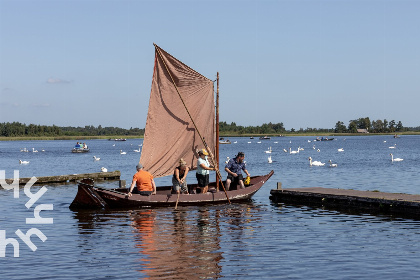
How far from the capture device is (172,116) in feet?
98.4

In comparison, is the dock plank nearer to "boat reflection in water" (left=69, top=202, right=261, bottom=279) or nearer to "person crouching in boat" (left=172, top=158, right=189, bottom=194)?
"boat reflection in water" (left=69, top=202, right=261, bottom=279)

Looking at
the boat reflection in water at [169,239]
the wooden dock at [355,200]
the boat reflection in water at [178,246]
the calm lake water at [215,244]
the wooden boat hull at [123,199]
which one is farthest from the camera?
the wooden boat hull at [123,199]

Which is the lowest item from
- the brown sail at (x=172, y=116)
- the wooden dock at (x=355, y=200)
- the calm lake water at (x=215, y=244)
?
the calm lake water at (x=215, y=244)

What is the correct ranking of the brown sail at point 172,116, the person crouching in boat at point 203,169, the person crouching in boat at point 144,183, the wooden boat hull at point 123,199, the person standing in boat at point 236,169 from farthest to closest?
the person standing in boat at point 236,169, the person crouching in boat at point 203,169, the brown sail at point 172,116, the person crouching in boat at point 144,183, the wooden boat hull at point 123,199

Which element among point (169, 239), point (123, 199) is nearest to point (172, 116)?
point (123, 199)

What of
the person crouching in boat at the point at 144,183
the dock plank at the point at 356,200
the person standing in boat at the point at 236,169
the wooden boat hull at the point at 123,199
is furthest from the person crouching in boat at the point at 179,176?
the dock plank at the point at 356,200

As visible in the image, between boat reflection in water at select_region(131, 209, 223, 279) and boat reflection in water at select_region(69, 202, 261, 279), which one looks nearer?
boat reflection in water at select_region(131, 209, 223, 279)

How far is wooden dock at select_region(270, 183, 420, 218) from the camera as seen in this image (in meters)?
26.5

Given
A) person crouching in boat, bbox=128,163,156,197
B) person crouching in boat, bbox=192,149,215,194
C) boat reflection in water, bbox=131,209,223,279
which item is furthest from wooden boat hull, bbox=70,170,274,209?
boat reflection in water, bbox=131,209,223,279

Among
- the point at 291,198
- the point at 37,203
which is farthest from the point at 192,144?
the point at 37,203

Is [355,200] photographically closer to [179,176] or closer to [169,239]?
[179,176]

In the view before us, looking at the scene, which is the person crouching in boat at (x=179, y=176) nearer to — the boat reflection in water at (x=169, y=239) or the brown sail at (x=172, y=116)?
the brown sail at (x=172, y=116)

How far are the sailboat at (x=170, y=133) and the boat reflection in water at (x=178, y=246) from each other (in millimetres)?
1930

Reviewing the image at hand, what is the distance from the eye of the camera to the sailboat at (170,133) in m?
28.8
